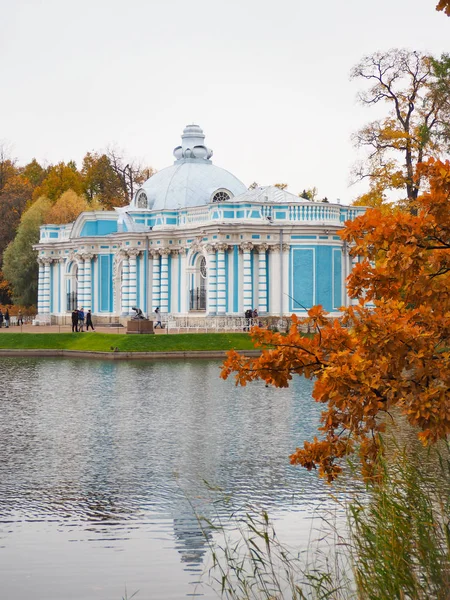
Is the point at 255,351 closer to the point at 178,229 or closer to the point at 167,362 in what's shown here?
the point at 167,362

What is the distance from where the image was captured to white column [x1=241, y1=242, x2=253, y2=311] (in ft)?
168

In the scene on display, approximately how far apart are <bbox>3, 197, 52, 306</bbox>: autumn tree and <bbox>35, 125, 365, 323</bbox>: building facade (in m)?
6.48

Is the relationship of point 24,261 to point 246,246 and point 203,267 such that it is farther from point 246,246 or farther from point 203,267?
point 246,246

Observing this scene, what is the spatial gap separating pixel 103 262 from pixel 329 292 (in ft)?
49.6

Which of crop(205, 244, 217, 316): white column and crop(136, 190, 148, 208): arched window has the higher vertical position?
crop(136, 190, 148, 208): arched window

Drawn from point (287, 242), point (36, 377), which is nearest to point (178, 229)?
point (287, 242)

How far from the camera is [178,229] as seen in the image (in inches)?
2172

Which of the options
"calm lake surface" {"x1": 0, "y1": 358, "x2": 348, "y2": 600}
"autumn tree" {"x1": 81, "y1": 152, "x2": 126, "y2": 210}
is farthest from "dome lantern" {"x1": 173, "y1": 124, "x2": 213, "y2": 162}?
"calm lake surface" {"x1": 0, "y1": 358, "x2": 348, "y2": 600}

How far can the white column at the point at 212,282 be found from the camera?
51812 mm

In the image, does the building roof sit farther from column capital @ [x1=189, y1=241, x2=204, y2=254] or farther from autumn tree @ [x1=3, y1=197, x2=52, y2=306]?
autumn tree @ [x1=3, y1=197, x2=52, y2=306]

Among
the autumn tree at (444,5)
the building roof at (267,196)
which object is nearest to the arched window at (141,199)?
the building roof at (267,196)

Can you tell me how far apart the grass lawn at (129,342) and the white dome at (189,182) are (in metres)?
13.1

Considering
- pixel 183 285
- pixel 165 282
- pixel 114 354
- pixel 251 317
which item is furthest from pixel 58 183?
pixel 114 354

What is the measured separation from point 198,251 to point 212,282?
9.22 feet
